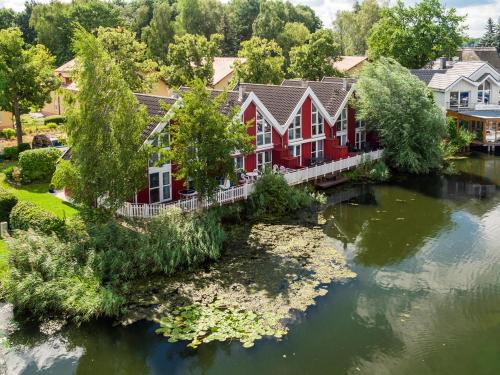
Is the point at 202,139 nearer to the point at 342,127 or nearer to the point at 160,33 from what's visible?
the point at 342,127

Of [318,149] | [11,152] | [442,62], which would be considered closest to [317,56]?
[442,62]

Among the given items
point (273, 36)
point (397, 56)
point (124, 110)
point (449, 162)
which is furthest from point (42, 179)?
point (273, 36)

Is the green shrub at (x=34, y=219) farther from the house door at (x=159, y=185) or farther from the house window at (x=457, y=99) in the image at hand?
the house window at (x=457, y=99)

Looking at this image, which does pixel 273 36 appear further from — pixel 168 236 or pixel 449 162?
pixel 168 236

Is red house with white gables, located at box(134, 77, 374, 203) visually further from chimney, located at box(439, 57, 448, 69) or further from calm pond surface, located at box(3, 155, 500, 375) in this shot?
chimney, located at box(439, 57, 448, 69)

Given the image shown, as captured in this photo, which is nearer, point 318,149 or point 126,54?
point 318,149

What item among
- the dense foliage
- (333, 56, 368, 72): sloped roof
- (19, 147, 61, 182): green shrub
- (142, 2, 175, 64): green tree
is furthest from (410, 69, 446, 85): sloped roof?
(142, 2, 175, 64): green tree

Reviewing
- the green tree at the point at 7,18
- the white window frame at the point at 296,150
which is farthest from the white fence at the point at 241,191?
the green tree at the point at 7,18
